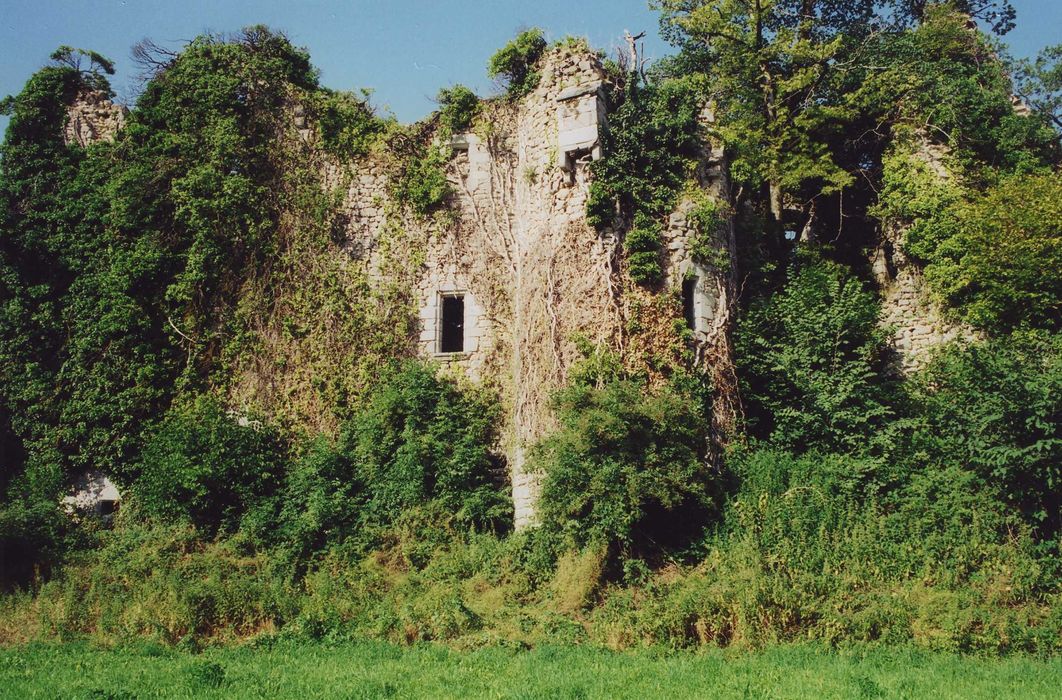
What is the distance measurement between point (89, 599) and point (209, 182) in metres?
7.46

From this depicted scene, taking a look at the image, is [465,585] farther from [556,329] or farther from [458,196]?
[458,196]

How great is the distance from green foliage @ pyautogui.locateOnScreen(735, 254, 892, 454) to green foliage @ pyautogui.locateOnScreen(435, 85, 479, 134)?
6.22 m

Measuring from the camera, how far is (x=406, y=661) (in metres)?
8.61

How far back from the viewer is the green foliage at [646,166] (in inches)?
480

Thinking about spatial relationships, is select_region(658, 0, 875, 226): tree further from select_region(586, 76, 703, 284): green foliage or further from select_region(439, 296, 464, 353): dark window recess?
select_region(439, 296, 464, 353): dark window recess

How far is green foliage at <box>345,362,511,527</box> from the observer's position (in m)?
12.3

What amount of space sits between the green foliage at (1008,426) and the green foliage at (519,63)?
827 cm

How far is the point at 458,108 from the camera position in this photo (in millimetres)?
14922

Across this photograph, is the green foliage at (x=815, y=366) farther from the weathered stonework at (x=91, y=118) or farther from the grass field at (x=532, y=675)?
the weathered stonework at (x=91, y=118)

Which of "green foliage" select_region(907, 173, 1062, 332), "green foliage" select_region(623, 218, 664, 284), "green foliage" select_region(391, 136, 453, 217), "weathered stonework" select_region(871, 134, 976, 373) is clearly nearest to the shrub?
"green foliage" select_region(391, 136, 453, 217)

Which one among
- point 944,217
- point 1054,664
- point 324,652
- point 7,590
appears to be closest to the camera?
point 1054,664

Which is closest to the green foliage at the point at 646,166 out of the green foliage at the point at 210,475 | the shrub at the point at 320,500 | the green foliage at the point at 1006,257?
the green foliage at the point at 1006,257

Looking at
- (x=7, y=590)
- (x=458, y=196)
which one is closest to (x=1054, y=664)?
(x=458, y=196)

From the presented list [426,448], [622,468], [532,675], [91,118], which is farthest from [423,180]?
[532,675]
